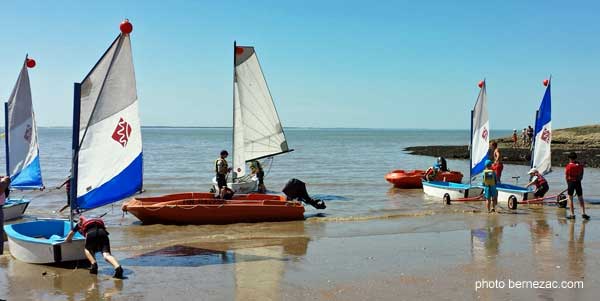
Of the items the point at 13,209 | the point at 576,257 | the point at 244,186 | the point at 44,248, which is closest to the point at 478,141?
the point at 244,186

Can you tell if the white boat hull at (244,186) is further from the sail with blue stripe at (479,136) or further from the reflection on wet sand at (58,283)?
the reflection on wet sand at (58,283)

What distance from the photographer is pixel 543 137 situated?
1931cm

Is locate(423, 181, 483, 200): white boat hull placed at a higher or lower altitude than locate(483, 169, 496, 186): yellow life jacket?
lower

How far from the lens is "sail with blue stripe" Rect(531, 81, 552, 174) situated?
19.2 metres

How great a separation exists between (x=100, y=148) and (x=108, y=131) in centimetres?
35

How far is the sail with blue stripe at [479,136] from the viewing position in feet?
62.7

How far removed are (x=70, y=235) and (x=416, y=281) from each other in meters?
5.90

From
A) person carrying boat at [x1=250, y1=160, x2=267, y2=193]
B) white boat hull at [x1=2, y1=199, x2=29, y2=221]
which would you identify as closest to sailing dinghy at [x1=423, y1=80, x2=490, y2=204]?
person carrying boat at [x1=250, y1=160, x2=267, y2=193]

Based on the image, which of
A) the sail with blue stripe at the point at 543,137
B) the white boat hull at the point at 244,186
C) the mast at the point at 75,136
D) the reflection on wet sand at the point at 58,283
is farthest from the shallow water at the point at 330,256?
the white boat hull at the point at 244,186

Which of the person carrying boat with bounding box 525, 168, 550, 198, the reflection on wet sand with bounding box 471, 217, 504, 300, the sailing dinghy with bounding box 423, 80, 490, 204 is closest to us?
the reflection on wet sand with bounding box 471, 217, 504, 300

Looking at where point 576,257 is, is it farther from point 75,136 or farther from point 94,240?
point 75,136

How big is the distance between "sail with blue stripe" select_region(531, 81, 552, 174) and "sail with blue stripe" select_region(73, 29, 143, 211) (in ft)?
46.6

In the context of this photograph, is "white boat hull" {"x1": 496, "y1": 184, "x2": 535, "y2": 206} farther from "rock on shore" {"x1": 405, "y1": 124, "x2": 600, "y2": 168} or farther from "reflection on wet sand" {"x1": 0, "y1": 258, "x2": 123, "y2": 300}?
"rock on shore" {"x1": 405, "y1": 124, "x2": 600, "y2": 168}

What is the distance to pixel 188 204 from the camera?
1472 centimetres
